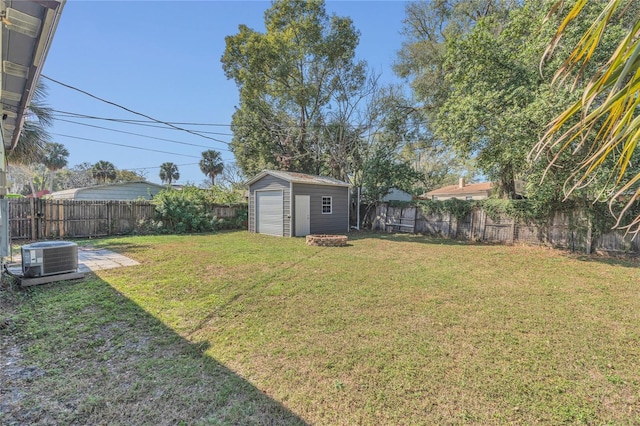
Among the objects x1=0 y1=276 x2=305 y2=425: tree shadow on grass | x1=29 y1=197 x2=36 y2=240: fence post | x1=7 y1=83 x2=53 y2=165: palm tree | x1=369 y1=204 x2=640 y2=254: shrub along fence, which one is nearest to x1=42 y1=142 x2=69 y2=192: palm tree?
x1=7 y1=83 x2=53 y2=165: palm tree

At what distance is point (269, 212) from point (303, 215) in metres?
1.53

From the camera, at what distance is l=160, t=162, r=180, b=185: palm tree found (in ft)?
107

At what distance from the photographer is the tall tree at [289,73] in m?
15.3

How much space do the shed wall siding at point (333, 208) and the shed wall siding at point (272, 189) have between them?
15.8 inches

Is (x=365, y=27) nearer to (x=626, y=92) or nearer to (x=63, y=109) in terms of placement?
(x=63, y=109)

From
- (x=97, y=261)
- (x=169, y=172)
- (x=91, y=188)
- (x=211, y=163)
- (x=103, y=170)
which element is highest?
(x=211, y=163)

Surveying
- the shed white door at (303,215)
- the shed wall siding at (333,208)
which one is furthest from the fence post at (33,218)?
the shed white door at (303,215)

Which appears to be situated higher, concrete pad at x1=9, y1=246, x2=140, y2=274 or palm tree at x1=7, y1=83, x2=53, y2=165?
palm tree at x1=7, y1=83, x2=53, y2=165

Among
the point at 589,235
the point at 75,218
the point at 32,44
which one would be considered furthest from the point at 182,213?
the point at 589,235

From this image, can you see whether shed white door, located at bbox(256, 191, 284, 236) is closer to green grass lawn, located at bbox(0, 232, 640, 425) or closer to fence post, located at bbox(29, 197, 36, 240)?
green grass lawn, located at bbox(0, 232, 640, 425)

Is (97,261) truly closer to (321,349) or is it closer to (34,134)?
(321,349)

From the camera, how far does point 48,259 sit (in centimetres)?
475

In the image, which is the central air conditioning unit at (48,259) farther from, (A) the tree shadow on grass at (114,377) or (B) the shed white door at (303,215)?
(B) the shed white door at (303,215)

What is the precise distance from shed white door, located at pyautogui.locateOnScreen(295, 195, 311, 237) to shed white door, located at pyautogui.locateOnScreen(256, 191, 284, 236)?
2.27ft
